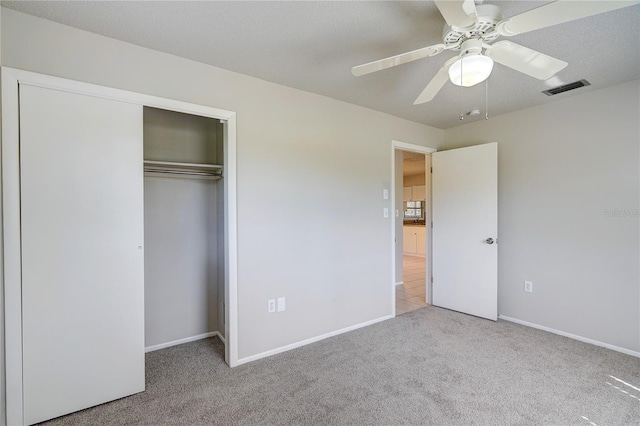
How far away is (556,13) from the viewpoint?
120cm

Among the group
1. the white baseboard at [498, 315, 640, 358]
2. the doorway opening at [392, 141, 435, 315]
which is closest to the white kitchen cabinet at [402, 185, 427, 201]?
the doorway opening at [392, 141, 435, 315]

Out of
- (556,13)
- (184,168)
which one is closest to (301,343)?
(184,168)

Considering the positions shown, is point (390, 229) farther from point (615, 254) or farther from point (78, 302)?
point (78, 302)

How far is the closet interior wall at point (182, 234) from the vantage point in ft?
8.97

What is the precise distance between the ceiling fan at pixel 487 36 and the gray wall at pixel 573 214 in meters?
1.77

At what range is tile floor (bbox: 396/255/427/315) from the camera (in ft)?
13.0

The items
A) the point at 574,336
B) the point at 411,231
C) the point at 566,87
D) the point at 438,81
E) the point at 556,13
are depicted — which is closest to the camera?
the point at 556,13

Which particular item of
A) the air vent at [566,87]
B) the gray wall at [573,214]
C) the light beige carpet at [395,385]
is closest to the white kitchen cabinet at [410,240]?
the gray wall at [573,214]

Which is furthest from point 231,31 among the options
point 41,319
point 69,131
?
point 41,319

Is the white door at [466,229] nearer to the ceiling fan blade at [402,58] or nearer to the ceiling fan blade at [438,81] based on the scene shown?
the ceiling fan blade at [438,81]

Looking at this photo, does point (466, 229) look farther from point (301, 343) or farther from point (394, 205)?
point (301, 343)

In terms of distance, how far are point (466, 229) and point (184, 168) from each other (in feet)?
10.8

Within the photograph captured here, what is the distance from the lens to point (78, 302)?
73.3 inches

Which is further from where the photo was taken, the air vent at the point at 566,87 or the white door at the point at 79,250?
the air vent at the point at 566,87
